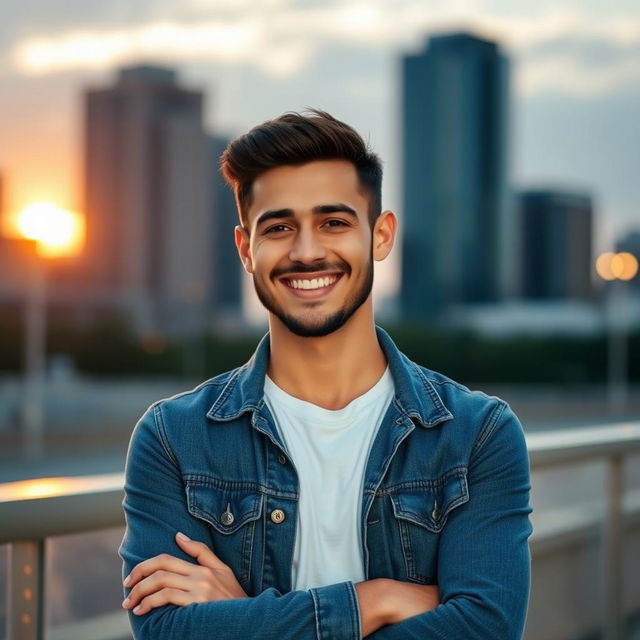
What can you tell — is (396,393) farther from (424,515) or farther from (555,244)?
(555,244)

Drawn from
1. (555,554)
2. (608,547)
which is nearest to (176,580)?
(555,554)

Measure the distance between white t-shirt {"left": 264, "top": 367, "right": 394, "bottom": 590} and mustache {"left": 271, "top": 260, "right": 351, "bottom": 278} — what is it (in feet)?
0.99

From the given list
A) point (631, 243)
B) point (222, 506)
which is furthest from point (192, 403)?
point (631, 243)

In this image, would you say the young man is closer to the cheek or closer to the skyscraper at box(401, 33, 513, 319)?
the cheek

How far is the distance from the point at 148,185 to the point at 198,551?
10871cm

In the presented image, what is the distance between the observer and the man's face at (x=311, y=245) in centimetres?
210

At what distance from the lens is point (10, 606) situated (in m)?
2.23

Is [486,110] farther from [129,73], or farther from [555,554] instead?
[555,554]

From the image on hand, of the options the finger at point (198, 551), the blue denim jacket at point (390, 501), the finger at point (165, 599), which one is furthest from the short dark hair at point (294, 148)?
the finger at point (165, 599)

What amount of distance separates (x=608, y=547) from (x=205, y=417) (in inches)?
92.6

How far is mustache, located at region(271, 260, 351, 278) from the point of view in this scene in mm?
2102

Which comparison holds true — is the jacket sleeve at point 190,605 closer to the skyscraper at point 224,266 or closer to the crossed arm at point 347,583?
the crossed arm at point 347,583

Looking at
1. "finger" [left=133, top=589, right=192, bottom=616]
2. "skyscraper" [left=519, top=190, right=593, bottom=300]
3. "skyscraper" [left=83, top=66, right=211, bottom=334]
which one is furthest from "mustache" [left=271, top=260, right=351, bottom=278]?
"skyscraper" [left=519, top=190, right=593, bottom=300]

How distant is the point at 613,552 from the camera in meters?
3.91
